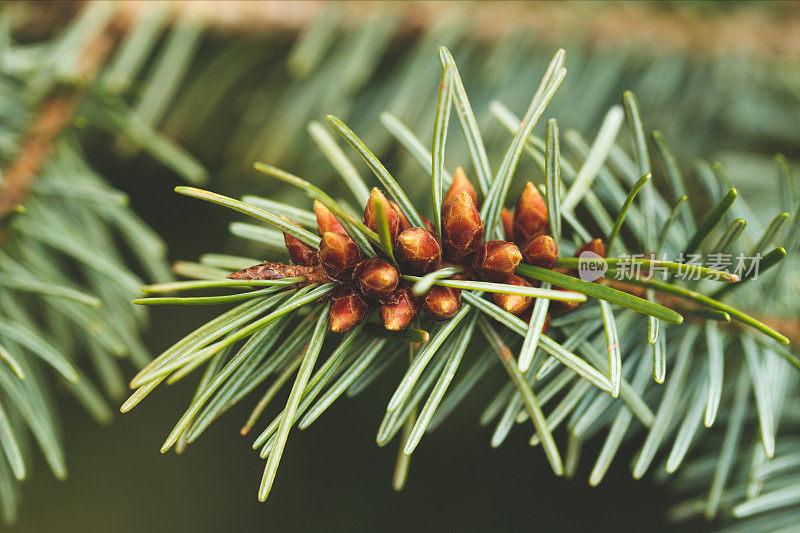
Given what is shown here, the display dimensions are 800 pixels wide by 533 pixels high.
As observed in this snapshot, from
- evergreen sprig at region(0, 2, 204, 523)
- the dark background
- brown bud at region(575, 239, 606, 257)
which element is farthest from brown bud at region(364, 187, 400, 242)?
the dark background

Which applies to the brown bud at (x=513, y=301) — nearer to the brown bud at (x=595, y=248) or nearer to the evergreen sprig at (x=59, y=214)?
the brown bud at (x=595, y=248)

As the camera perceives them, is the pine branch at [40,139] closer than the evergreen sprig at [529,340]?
No

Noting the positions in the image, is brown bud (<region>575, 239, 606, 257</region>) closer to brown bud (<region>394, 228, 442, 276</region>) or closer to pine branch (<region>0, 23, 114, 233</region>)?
brown bud (<region>394, 228, 442, 276</region>)

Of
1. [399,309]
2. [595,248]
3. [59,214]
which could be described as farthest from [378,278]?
[59,214]

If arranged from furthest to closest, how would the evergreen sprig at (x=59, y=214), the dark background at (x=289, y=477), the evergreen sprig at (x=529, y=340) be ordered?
the dark background at (x=289, y=477)
the evergreen sprig at (x=59, y=214)
the evergreen sprig at (x=529, y=340)

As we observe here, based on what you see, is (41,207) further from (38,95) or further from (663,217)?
(663,217)

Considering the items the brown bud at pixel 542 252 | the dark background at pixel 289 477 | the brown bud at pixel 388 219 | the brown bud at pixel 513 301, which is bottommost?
the dark background at pixel 289 477

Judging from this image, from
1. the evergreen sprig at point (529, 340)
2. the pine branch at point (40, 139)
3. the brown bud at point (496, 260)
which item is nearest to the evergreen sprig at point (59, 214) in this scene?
the pine branch at point (40, 139)
